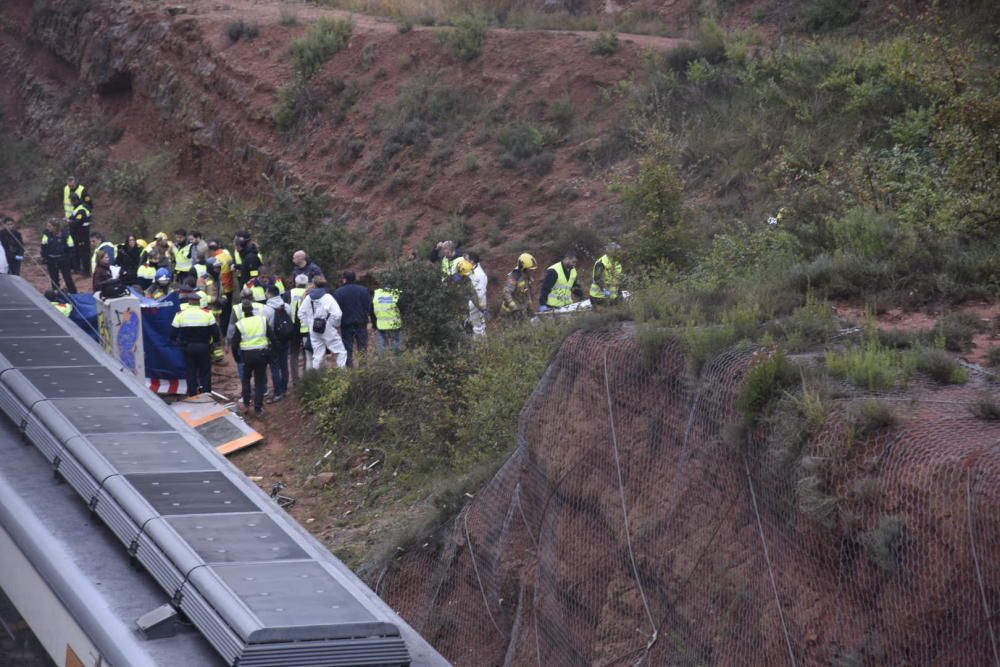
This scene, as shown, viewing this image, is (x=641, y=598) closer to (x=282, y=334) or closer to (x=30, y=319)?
(x=30, y=319)

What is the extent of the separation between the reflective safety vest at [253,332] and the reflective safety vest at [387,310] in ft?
5.34

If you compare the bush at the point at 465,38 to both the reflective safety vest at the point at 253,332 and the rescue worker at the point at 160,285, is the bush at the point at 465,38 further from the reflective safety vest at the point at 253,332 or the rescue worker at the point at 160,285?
the reflective safety vest at the point at 253,332

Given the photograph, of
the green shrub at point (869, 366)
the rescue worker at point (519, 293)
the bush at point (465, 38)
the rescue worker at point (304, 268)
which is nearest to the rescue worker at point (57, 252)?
the rescue worker at point (304, 268)

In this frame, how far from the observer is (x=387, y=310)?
1736 centimetres

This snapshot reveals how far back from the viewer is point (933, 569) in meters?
6.37

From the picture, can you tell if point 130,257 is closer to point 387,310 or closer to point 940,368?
point 387,310

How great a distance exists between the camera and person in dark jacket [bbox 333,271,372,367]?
17.8m

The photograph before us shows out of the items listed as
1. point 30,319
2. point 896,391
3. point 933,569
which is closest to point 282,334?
point 30,319

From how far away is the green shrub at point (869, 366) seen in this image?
771cm

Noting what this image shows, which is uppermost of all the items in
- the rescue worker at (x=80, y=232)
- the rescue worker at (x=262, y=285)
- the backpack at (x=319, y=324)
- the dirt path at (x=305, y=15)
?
the dirt path at (x=305, y=15)

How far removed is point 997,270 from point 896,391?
3126 mm

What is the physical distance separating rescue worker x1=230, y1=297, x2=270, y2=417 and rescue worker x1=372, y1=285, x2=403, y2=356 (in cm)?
161

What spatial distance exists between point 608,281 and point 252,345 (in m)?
5.50

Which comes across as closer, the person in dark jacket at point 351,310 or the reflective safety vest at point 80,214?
the person in dark jacket at point 351,310
